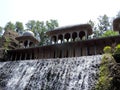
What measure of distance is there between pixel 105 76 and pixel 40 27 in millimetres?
32174

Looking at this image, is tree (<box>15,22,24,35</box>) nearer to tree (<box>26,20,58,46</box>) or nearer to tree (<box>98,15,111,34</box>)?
tree (<box>26,20,58,46</box>)

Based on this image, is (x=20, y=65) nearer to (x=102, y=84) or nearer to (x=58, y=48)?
(x=58, y=48)

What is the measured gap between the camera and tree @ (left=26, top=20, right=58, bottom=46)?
4172 cm

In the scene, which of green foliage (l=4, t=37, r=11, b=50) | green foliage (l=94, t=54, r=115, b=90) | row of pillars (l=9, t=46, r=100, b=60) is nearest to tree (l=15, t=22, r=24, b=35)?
green foliage (l=4, t=37, r=11, b=50)

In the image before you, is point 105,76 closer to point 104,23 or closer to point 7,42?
point 7,42

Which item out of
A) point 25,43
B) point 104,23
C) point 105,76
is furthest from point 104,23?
point 105,76

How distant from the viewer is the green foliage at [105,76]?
11499mm

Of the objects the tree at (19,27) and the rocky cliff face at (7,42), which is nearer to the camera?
the rocky cliff face at (7,42)

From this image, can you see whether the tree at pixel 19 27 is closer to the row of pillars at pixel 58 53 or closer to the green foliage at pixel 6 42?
the green foliage at pixel 6 42

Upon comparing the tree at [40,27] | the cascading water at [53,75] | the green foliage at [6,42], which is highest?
the tree at [40,27]

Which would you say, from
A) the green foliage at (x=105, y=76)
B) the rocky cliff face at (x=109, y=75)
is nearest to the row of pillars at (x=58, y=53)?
the green foliage at (x=105, y=76)

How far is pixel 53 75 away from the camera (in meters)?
14.7

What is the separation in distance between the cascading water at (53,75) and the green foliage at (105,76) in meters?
0.55

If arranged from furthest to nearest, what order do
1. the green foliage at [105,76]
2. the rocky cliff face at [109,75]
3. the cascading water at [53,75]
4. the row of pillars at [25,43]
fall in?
the row of pillars at [25,43], the cascading water at [53,75], the green foliage at [105,76], the rocky cliff face at [109,75]
